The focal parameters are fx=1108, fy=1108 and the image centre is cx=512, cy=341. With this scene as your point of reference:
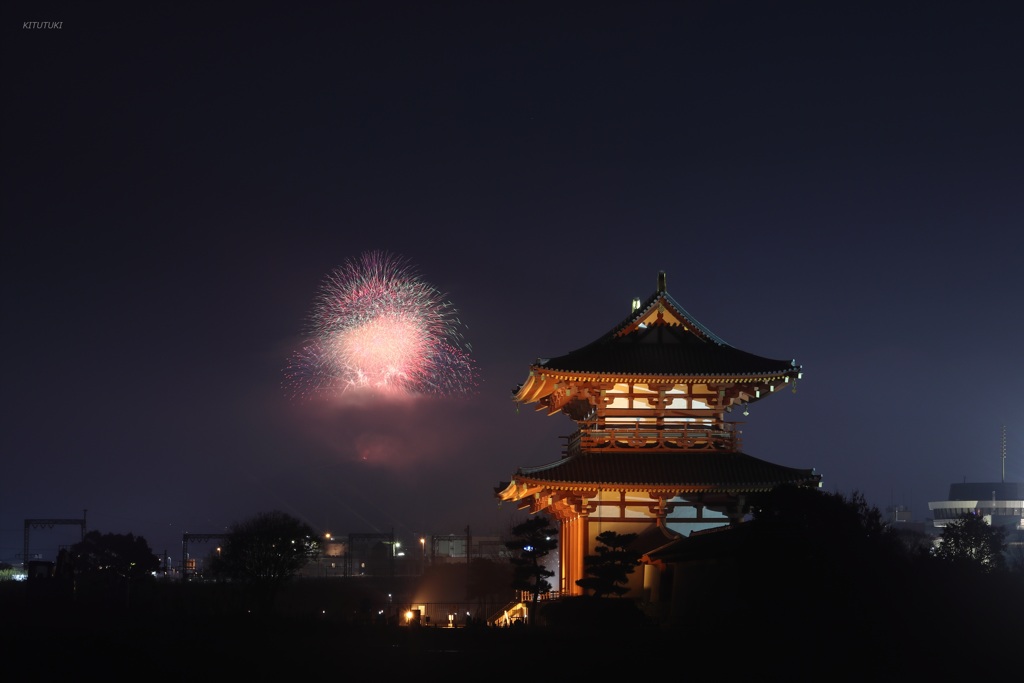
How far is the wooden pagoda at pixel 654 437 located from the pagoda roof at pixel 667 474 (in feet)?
0.12

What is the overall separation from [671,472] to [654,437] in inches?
77.5

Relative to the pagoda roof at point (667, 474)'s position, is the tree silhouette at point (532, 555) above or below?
below

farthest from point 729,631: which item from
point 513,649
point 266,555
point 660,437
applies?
point 266,555

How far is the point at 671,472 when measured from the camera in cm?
3884

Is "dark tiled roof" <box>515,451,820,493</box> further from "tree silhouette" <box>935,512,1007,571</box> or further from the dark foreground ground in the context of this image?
"tree silhouette" <box>935,512,1007,571</box>

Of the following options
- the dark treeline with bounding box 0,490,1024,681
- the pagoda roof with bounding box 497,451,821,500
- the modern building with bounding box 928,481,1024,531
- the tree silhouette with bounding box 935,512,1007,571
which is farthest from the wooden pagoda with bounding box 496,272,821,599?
the modern building with bounding box 928,481,1024,531

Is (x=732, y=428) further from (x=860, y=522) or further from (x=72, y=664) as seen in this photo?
(x=72, y=664)

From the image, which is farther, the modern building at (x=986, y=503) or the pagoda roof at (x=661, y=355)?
the modern building at (x=986, y=503)

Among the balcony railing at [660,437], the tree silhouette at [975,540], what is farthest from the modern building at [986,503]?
the balcony railing at [660,437]

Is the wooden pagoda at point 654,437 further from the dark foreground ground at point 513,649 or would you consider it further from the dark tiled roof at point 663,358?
the dark foreground ground at point 513,649

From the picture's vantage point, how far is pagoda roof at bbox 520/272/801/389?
1556 inches

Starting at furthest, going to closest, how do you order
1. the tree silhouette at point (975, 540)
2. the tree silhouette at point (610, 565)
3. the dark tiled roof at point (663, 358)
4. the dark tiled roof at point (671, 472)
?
the tree silhouette at point (975, 540)
the dark tiled roof at point (663, 358)
the dark tiled roof at point (671, 472)
the tree silhouette at point (610, 565)

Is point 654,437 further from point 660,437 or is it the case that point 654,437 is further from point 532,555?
point 532,555

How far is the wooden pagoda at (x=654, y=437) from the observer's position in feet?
126
